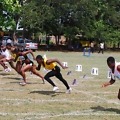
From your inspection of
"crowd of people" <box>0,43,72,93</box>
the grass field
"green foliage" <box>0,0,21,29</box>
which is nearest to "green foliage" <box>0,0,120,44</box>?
"green foliage" <box>0,0,21,29</box>

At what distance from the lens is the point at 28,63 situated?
1555cm

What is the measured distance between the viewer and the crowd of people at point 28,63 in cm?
1239

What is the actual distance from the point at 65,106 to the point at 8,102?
5.54 feet

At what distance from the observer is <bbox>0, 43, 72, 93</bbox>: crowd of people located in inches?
488

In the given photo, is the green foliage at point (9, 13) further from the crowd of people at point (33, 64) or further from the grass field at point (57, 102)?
the grass field at point (57, 102)

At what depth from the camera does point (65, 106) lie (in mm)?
10484

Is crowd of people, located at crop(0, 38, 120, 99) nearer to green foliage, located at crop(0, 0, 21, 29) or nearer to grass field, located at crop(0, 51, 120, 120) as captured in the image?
grass field, located at crop(0, 51, 120, 120)

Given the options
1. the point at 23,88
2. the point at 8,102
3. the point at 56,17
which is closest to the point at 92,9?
the point at 56,17

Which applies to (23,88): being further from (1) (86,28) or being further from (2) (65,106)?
(1) (86,28)

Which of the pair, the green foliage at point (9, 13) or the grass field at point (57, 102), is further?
the green foliage at point (9, 13)

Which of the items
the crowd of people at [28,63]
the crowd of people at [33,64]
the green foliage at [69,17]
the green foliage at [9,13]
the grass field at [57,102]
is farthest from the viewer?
the green foliage at [69,17]

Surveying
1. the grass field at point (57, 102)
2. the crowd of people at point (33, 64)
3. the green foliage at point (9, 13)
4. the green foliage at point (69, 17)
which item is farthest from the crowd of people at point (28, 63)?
the green foliage at point (69, 17)

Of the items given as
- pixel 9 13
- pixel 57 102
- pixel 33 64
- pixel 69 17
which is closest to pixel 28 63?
pixel 33 64

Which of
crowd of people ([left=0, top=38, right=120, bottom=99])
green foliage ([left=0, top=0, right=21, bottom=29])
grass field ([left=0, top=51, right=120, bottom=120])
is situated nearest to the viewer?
grass field ([left=0, top=51, right=120, bottom=120])
